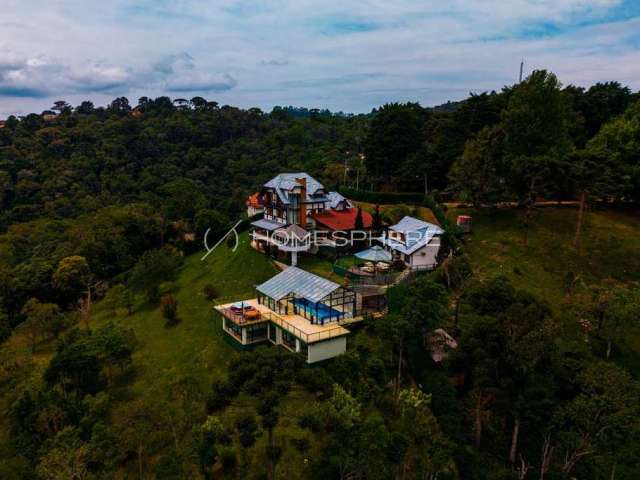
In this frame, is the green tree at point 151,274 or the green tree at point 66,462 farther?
the green tree at point 151,274

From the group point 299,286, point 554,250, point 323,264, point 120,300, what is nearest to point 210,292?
point 120,300

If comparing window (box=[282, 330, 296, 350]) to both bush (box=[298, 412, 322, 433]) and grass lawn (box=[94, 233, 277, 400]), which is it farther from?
bush (box=[298, 412, 322, 433])

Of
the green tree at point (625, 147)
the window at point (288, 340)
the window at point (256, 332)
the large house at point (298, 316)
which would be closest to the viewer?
the large house at point (298, 316)

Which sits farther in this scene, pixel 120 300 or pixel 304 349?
pixel 120 300

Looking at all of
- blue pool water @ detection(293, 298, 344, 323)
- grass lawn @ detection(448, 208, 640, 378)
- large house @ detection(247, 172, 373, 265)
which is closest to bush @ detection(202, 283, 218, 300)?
large house @ detection(247, 172, 373, 265)

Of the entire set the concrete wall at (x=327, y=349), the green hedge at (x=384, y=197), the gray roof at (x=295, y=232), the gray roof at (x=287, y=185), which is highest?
the gray roof at (x=287, y=185)

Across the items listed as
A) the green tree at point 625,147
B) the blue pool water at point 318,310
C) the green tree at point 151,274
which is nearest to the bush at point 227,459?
the blue pool water at point 318,310

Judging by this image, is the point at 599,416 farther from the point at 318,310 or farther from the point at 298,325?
the point at 298,325

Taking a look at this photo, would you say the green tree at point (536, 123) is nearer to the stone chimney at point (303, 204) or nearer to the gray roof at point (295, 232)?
the stone chimney at point (303, 204)
